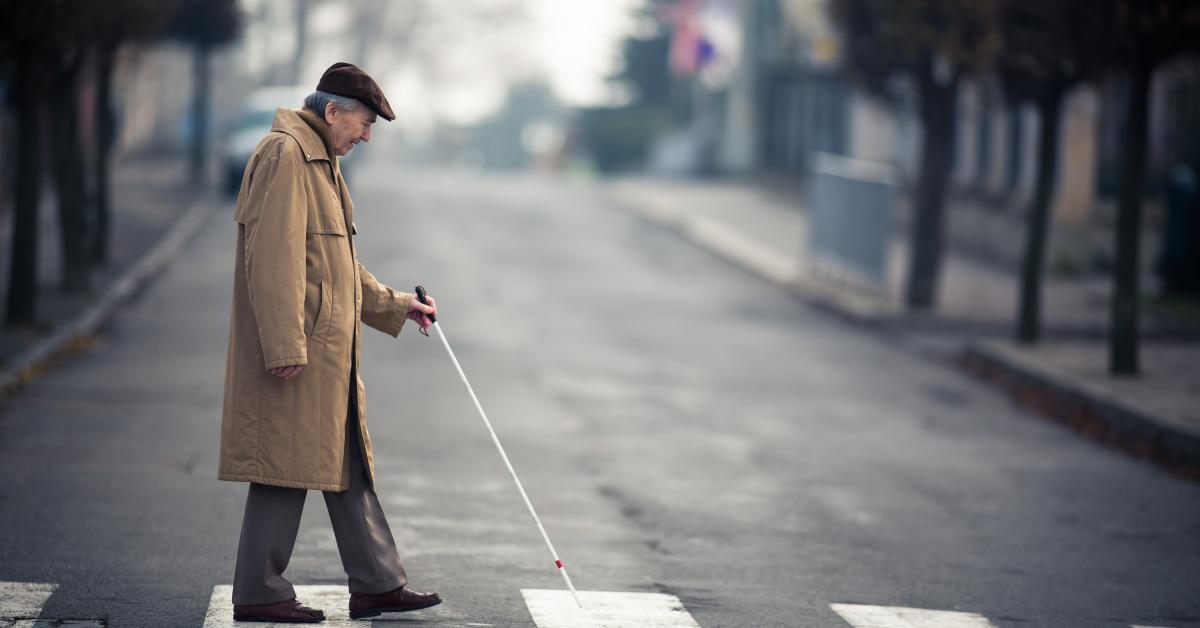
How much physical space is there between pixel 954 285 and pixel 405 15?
153 feet

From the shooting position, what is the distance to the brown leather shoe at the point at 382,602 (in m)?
6.49

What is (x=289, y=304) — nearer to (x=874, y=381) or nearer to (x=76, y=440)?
(x=76, y=440)

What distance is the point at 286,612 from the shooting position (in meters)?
6.35

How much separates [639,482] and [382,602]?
3962 millimetres

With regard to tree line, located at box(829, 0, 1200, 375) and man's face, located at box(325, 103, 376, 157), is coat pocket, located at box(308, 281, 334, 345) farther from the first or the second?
tree line, located at box(829, 0, 1200, 375)

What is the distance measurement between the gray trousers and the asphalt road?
0.27 m

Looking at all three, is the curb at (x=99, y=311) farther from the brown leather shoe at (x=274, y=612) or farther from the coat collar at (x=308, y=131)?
the coat collar at (x=308, y=131)

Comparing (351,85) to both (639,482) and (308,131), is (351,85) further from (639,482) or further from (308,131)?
(639,482)

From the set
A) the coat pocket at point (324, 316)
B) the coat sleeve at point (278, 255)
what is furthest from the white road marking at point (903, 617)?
the coat sleeve at point (278, 255)

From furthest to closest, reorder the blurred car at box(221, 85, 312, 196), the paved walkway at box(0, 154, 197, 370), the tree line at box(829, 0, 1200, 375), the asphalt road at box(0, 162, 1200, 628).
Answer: the blurred car at box(221, 85, 312, 196), the paved walkway at box(0, 154, 197, 370), the tree line at box(829, 0, 1200, 375), the asphalt road at box(0, 162, 1200, 628)

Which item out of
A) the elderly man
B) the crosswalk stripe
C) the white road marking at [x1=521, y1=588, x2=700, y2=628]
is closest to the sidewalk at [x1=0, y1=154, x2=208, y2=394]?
the crosswalk stripe

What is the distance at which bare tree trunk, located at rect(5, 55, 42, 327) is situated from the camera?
1495 centimetres

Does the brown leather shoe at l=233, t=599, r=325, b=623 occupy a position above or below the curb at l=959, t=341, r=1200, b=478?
above

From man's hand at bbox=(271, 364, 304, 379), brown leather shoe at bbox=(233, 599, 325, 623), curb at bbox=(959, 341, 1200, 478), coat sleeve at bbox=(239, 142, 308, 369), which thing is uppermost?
coat sleeve at bbox=(239, 142, 308, 369)
